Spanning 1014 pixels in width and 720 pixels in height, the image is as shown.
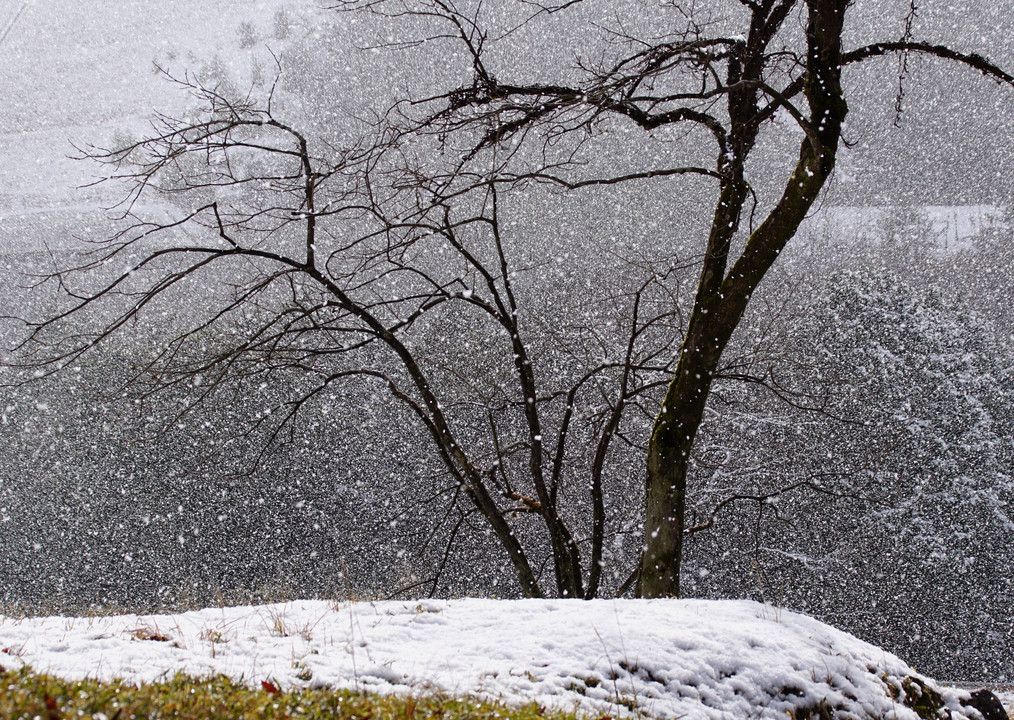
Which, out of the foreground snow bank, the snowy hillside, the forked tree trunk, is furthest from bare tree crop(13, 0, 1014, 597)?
the snowy hillside

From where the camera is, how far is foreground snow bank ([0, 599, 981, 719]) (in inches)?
108

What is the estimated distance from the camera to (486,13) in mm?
51250

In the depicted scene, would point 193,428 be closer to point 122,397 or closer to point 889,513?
point 122,397

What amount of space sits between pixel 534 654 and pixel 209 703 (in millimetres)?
1439

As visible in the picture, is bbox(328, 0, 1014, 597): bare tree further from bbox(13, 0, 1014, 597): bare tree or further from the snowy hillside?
the snowy hillside

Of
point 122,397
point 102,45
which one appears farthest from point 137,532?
point 102,45

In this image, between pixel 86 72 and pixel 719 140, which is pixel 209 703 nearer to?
pixel 719 140

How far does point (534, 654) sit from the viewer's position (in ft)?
10.2

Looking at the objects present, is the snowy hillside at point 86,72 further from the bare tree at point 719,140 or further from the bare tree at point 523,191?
the bare tree at point 719,140

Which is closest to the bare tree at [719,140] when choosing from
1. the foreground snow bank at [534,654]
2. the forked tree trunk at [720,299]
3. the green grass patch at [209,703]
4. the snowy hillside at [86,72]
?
the forked tree trunk at [720,299]

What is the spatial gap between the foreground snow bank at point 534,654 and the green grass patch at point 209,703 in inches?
5.9

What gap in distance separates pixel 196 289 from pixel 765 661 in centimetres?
3523

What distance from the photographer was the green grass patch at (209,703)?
1.93 metres

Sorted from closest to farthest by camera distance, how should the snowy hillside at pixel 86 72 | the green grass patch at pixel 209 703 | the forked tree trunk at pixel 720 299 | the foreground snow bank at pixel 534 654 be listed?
the green grass patch at pixel 209 703, the foreground snow bank at pixel 534 654, the forked tree trunk at pixel 720 299, the snowy hillside at pixel 86 72
